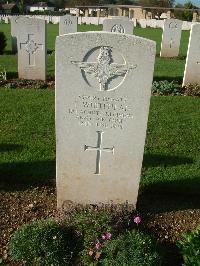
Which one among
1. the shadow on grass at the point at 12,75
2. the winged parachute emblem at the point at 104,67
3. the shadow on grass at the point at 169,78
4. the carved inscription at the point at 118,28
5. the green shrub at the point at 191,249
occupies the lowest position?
the shadow on grass at the point at 12,75

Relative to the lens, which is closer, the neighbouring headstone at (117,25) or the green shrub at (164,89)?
the green shrub at (164,89)

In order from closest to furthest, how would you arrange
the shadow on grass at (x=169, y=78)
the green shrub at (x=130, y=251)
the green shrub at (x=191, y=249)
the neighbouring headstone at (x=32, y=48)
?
the green shrub at (x=191, y=249)
the green shrub at (x=130, y=251)
the neighbouring headstone at (x=32, y=48)
the shadow on grass at (x=169, y=78)

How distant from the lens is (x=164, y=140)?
6.73m

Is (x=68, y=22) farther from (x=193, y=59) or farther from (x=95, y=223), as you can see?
(x=95, y=223)

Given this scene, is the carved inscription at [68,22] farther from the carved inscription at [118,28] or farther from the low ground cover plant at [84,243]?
the low ground cover plant at [84,243]

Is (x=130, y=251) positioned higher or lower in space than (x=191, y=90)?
higher

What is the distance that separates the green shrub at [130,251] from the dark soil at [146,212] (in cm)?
26

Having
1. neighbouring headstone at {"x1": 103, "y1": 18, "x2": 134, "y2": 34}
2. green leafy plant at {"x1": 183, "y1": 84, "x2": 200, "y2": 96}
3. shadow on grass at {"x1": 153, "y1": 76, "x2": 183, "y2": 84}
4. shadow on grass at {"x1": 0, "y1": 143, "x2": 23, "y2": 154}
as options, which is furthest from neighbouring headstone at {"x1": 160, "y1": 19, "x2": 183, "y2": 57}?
shadow on grass at {"x1": 0, "y1": 143, "x2": 23, "y2": 154}

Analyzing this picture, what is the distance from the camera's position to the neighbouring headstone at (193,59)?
10312mm

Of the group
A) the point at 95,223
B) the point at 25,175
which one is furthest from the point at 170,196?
the point at 25,175

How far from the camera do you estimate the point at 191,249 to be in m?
3.61

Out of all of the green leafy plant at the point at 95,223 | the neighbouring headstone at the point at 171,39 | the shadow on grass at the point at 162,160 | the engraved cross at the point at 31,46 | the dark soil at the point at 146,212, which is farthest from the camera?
the neighbouring headstone at the point at 171,39

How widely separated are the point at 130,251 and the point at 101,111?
141cm

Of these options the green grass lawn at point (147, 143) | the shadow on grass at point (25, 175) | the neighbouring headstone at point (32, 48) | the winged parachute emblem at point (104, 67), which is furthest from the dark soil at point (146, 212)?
the neighbouring headstone at point (32, 48)
